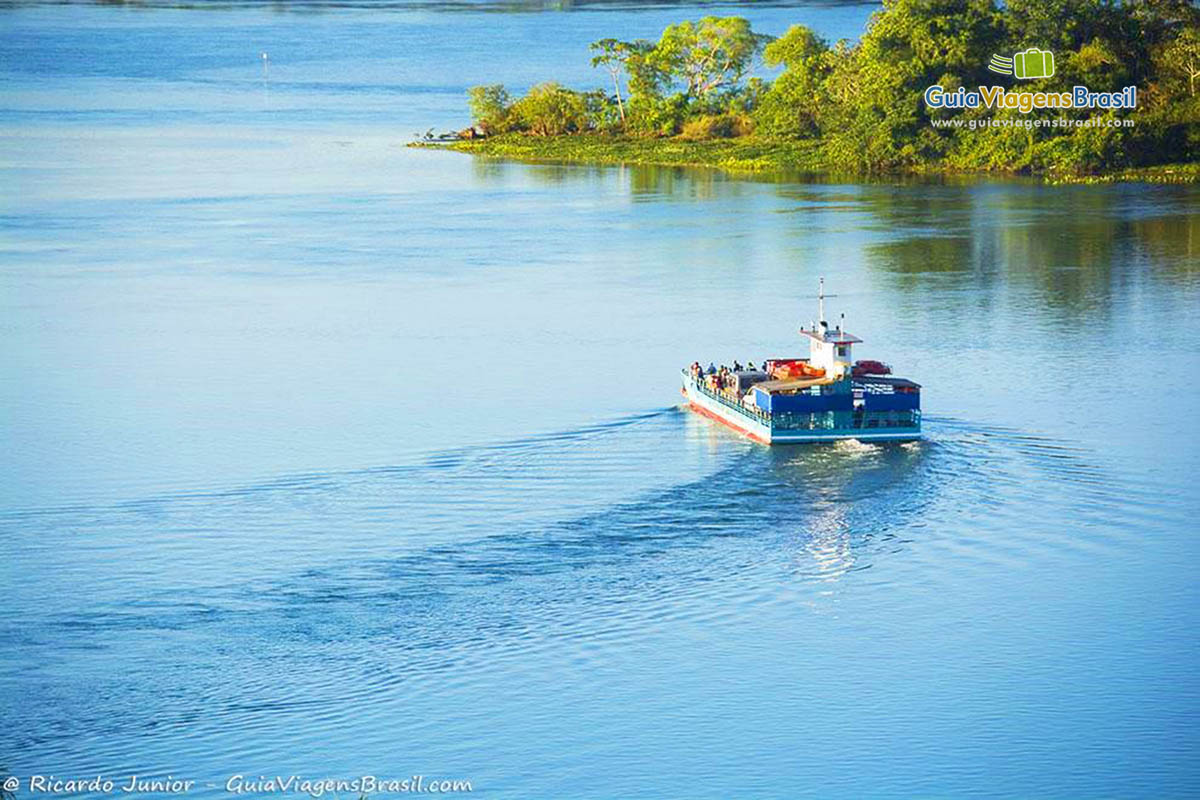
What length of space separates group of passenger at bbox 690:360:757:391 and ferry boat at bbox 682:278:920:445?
1.48ft

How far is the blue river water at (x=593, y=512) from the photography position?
589 inches

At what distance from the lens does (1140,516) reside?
20.0 metres

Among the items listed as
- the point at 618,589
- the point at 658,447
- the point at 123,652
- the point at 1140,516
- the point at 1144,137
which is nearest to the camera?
the point at 123,652

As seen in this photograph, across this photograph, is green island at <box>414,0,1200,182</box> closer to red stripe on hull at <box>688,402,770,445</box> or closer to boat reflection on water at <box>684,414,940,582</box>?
red stripe on hull at <box>688,402,770,445</box>

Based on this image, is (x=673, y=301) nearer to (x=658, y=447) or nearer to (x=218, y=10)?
(x=658, y=447)

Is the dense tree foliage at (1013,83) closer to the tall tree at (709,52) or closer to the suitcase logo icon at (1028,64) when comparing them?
the suitcase logo icon at (1028,64)

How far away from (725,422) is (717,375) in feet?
3.12

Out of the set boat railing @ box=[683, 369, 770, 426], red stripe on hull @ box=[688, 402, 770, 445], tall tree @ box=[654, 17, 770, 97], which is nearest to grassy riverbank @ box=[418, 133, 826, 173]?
tall tree @ box=[654, 17, 770, 97]

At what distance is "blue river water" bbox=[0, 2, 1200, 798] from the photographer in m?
15.0

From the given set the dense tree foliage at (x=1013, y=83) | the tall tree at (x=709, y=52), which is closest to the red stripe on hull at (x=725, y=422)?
the dense tree foliage at (x=1013, y=83)

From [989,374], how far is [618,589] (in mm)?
9965

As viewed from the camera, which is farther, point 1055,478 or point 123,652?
point 1055,478

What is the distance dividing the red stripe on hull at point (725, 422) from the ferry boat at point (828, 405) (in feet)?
0.04

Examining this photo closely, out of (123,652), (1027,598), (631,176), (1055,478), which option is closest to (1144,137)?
(631,176)
